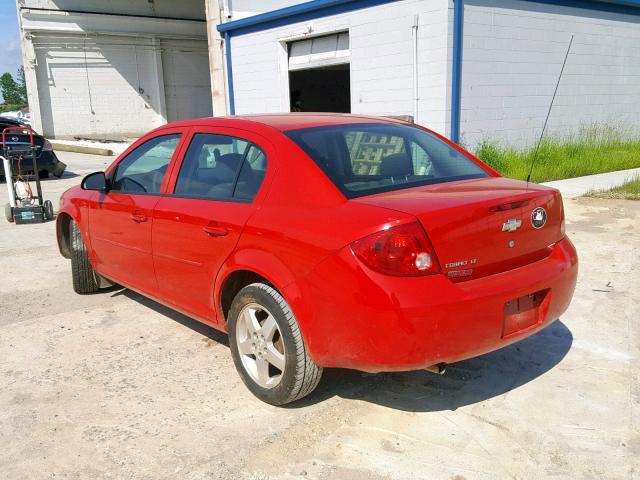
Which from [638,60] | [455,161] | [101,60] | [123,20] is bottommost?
[455,161]

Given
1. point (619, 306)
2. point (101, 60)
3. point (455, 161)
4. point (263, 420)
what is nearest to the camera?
point (263, 420)

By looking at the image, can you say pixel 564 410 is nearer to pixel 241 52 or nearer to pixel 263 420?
pixel 263 420

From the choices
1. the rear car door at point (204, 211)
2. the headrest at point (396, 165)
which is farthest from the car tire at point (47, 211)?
the headrest at point (396, 165)

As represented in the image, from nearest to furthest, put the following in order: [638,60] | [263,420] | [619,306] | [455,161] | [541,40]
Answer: [263,420], [455,161], [619,306], [541,40], [638,60]

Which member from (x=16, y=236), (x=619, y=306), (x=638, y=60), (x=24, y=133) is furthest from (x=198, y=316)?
(x=638, y=60)

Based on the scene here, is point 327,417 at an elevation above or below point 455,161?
below

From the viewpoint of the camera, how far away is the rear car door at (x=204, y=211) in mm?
3535

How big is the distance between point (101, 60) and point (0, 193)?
641 inches

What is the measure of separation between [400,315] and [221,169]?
5.53 ft

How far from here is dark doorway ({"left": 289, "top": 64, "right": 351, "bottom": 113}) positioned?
19297mm

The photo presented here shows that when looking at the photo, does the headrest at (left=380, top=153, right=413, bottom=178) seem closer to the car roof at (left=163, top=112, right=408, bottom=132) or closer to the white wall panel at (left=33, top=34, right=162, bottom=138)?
the car roof at (left=163, top=112, right=408, bottom=132)

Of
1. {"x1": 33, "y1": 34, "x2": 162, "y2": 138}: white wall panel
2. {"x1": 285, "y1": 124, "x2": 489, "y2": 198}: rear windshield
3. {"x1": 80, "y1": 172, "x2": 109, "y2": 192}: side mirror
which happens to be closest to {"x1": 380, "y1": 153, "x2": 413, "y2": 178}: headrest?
{"x1": 285, "y1": 124, "x2": 489, "y2": 198}: rear windshield

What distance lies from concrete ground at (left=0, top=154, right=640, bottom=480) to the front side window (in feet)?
3.63

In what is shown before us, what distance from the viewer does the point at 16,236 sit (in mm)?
8227
